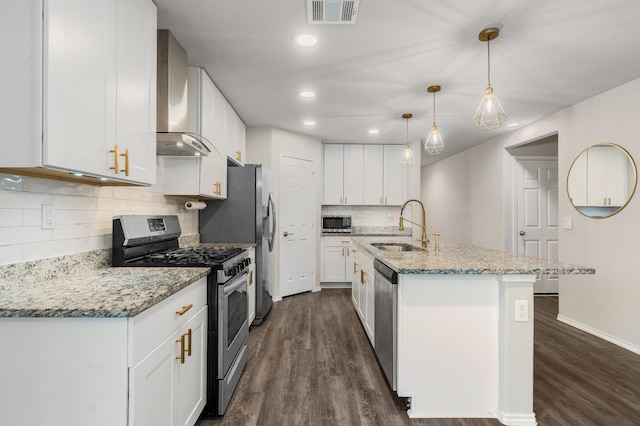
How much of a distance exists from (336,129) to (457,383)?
12.0 feet

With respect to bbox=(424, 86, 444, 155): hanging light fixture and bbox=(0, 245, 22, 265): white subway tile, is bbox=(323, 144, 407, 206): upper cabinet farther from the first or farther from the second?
bbox=(0, 245, 22, 265): white subway tile

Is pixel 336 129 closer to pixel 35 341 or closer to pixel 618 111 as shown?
pixel 618 111

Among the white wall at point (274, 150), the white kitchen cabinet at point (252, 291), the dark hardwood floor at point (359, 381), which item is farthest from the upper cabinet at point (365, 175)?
the dark hardwood floor at point (359, 381)

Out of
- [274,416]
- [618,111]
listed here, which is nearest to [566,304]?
[618,111]

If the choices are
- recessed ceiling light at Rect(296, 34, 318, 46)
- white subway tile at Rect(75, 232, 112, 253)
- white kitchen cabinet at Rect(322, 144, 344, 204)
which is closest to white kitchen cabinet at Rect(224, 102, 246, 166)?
recessed ceiling light at Rect(296, 34, 318, 46)

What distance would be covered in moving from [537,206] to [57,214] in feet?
18.7

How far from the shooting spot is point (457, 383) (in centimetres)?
199

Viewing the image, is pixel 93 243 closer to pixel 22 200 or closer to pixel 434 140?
pixel 22 200

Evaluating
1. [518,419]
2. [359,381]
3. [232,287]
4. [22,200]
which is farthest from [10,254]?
[518,419]

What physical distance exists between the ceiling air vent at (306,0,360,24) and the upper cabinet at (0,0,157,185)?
953 millimetres

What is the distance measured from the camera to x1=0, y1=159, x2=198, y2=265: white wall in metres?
1.37

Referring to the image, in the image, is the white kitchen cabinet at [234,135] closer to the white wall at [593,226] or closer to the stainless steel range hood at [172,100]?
the stainless steel range hood at [172,100]

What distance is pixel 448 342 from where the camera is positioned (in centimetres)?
199

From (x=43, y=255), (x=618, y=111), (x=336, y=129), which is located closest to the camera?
(x=43, y=255)
